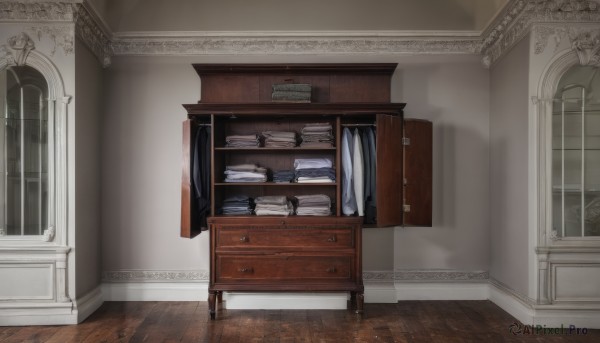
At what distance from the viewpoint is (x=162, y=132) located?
461cm

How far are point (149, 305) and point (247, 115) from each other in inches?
82.1

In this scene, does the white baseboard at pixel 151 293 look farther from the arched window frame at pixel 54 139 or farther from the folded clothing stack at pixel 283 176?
the folded clothing stack at pixel 283 176

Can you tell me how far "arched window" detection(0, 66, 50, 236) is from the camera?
12.6 ft

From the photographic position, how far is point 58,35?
12.7 ft

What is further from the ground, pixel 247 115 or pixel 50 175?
pixel 247 115

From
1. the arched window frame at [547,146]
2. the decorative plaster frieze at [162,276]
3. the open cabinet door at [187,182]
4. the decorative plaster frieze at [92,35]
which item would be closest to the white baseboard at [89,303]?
the decorative plaster frieze at [162,276]

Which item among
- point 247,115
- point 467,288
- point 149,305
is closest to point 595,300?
point 467,288

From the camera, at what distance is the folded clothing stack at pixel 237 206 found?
13.6ft

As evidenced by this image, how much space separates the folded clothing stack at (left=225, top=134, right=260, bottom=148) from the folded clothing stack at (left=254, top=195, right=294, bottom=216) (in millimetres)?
513

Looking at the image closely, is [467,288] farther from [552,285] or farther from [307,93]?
[307,93]

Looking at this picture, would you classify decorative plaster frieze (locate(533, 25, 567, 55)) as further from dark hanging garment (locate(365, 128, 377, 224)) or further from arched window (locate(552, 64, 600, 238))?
dark hanging garment (locate(365, 128, 377, 224))

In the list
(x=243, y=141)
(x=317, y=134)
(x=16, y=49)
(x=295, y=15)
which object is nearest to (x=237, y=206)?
(x=243, y=141)

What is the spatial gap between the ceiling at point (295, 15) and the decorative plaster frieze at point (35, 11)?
2.49ft

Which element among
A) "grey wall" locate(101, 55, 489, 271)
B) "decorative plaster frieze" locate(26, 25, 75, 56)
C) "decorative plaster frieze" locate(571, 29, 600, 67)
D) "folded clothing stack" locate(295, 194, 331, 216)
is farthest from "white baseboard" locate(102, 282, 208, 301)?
"decorative plaster frieze" locate(571, 29, 600, 67)
